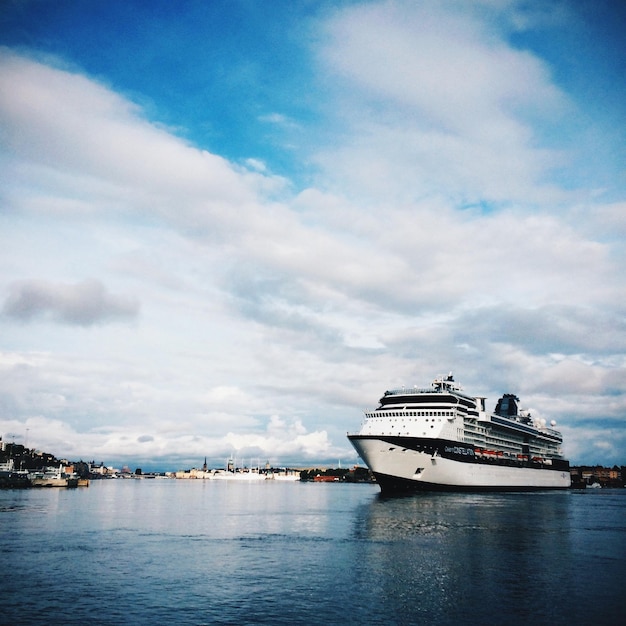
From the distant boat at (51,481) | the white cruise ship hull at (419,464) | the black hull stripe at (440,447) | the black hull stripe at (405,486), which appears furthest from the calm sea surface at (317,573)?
the distant boat at (51,481)

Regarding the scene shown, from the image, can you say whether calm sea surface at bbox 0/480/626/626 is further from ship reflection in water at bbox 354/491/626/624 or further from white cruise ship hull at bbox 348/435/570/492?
white cruise ship hull at bbox 348/435/570/492

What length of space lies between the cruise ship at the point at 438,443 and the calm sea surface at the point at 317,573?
1161 inches

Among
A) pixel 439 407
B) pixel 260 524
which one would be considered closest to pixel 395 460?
pixel 439 407

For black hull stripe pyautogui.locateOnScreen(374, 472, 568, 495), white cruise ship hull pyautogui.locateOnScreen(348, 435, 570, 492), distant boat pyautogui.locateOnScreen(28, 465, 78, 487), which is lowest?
distant boat pyautogui.locateOnScreen(28, 465, 78, 487)

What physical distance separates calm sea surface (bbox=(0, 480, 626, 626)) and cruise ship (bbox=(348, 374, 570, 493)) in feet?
96.8

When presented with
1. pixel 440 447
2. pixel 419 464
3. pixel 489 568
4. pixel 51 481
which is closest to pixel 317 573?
pixel 489 568

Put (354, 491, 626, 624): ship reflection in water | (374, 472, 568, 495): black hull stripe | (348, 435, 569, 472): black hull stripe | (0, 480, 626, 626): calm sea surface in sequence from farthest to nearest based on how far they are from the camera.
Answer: (374, 472, 568, 495): black hull stripe → (348, 435, 569, 472): black hull stripe → (354, 491, 626, 624): ship reflection in water → (0, 480, 626, 626): calm sea surface

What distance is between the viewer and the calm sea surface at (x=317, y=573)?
2686cm

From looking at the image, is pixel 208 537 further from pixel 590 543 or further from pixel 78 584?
pixel 590 543

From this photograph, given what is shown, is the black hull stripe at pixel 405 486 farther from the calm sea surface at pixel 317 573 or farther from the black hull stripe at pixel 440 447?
the calm sea surface at pixel 317 573

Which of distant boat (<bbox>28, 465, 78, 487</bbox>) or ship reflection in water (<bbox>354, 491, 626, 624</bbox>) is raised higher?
ship reflection in water (<bbox>354, 491, 626, 624</bbox>)

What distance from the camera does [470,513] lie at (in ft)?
229

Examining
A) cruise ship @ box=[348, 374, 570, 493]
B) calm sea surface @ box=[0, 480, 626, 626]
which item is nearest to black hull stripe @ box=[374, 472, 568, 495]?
cruise ship @ box=[348, 374, 570, 493]

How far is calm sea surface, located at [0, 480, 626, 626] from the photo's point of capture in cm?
2686
